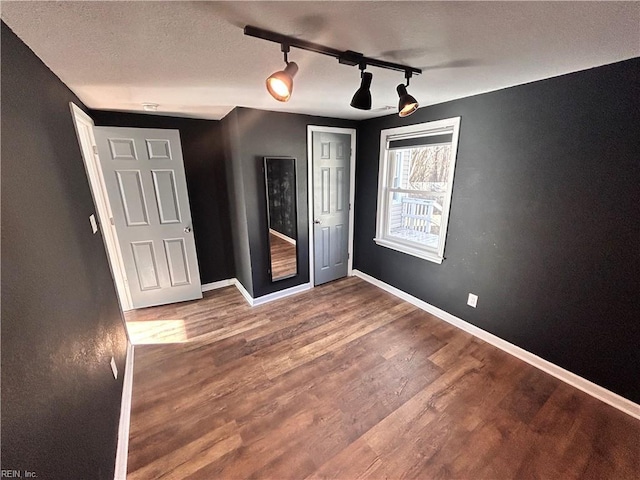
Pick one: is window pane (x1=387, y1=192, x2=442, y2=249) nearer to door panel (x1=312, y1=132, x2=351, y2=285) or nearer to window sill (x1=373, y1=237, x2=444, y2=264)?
window sill (x1=373, y1=237, x2=444, y2=264)

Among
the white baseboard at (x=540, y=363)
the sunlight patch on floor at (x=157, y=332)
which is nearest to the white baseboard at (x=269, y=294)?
the sunlight patch on floor at (x=157, y=332)

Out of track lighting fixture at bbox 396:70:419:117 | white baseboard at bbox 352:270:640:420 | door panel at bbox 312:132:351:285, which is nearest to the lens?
track lighting fixture at bbox 396:70:419:117

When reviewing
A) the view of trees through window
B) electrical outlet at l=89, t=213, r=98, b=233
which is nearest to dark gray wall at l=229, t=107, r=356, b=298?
the view of trees through window

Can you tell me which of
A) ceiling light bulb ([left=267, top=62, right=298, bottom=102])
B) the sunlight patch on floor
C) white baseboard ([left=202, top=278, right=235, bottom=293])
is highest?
ceiling light bulb ([left=267, top=62, right=298, bottom=102])

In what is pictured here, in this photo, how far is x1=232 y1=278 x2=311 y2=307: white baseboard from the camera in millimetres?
2977

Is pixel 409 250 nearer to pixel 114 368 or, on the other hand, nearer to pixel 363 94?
pixel 363 94

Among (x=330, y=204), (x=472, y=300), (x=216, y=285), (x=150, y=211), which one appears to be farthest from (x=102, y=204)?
(x=472, y=300)

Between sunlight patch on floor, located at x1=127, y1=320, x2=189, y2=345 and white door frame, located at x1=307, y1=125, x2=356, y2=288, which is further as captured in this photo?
white door frame, located at x1=307, y1=125, x2=356, y2=288

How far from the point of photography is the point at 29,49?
114 cm

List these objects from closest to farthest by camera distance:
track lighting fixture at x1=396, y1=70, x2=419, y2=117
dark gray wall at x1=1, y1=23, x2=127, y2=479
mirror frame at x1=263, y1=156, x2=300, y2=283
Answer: dark gray wall at x1=1, y1=23, x2=127, y2=479
track lighting fixture at x1=396, y1=70, x2=419, y2=117
mirror frame at x1=263, y1=156, x2=300, y2=283

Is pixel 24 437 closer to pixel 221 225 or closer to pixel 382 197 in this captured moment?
pixel 221 225

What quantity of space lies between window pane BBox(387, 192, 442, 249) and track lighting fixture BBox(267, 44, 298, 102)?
197 centimetres

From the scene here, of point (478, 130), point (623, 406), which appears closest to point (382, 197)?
point (478, 130)

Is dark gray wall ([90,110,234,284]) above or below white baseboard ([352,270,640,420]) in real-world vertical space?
above
